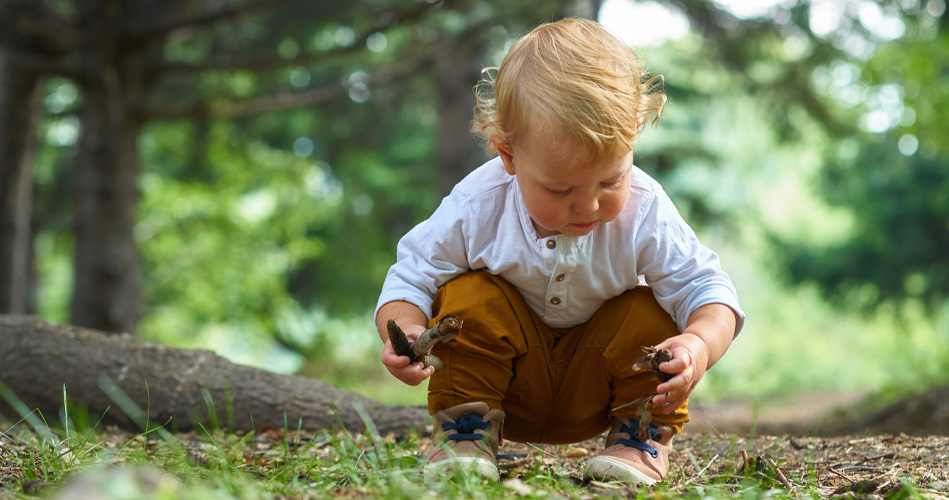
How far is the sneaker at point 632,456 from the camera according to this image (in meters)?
1.75

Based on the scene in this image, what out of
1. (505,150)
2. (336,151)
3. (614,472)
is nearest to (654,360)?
(614,472)

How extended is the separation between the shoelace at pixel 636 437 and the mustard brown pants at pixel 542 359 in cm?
3

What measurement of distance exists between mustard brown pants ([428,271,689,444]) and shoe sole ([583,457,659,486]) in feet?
0.69

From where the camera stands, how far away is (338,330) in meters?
13.7

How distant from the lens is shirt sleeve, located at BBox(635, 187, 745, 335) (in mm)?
1897

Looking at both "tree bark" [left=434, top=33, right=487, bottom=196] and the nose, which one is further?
"tree bark" [left=434, top=33, right=487, bottom=196]

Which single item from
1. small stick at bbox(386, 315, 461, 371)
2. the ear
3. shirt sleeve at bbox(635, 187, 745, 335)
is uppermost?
the ear

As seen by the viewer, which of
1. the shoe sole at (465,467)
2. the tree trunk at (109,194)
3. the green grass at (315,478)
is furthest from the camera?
the tree trunk at (109,194)

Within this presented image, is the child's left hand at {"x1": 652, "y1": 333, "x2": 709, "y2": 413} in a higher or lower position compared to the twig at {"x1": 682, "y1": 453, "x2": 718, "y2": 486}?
higher

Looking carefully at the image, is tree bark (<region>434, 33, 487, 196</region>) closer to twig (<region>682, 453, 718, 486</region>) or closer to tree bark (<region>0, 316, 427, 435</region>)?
tree bark (<region>0, 316, 427, 435</region>)

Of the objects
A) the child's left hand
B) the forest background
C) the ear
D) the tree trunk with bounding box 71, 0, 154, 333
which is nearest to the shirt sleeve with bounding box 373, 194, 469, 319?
the ear

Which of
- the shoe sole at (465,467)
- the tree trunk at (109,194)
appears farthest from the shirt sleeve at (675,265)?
the tree trunk at (109,194)

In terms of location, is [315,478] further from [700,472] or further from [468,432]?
[700,472]

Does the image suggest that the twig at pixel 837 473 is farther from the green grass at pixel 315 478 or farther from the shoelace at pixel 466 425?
the shoelace at pixel 466 425
